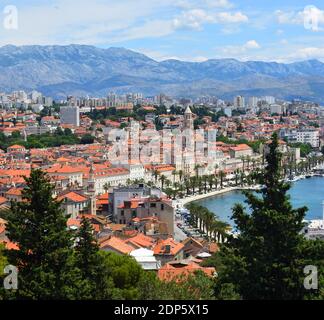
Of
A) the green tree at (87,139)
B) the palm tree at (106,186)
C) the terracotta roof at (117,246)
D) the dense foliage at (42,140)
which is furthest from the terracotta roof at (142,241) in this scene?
the green tree at (87,139)

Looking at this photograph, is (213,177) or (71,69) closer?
(213,177)

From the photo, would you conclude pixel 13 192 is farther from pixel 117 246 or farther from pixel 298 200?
pixel 298 200

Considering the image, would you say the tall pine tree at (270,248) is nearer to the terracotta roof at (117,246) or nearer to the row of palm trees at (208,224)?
the terracotta roof at (117,246)

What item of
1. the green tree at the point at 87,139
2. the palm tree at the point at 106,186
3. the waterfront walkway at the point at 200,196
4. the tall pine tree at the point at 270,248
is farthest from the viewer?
the green tree at the point at 87,139
